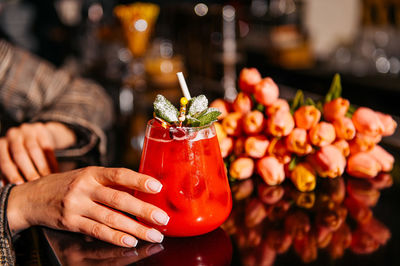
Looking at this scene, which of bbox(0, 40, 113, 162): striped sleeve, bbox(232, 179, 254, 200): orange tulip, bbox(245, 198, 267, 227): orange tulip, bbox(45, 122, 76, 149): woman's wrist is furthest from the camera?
bbox(0, 40, 113, 162): striped sleeve

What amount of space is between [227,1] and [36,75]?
2494 mm

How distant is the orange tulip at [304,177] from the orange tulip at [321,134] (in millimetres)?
58

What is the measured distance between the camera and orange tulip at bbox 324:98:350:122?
2.57ft

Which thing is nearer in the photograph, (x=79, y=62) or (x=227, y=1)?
(x=79, y=62)

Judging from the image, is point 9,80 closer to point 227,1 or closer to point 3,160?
point 3,160

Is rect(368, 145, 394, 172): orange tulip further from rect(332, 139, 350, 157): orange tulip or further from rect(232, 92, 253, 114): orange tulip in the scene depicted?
rect(232, 92, 253, 114): orange tulip

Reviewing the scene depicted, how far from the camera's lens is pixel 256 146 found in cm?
81

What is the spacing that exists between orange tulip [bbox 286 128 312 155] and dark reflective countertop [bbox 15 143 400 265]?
92 millimetres

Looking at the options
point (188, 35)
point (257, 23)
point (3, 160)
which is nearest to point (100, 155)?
point (3, 160)

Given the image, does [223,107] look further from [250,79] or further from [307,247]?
[307,247]

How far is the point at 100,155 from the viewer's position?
115 cm

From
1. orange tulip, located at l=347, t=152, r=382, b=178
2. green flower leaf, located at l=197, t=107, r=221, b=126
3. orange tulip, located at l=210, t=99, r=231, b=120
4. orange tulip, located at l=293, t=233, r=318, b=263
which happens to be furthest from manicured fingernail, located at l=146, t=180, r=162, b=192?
orange tulip, located at l=347, t=152, r=382, b=178

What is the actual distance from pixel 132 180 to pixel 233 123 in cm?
31

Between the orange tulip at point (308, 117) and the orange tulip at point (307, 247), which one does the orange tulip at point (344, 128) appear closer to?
the orange tulip at point (308, 117)
